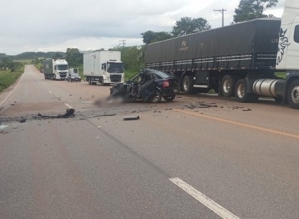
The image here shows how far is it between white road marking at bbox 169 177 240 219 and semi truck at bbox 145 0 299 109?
1099 cm

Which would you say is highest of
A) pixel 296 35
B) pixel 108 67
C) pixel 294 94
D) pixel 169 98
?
pixel 296 35

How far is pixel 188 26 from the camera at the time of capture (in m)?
89.8

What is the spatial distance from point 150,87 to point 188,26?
2857 inches

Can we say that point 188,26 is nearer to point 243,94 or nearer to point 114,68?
point 114,68

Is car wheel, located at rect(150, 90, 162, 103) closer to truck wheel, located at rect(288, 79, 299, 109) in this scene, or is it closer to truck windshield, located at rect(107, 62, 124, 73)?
truck wheel, located at rect(288, 79, 299, 109)

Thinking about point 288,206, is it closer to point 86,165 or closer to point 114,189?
point 114,189

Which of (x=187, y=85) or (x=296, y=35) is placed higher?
(x=296, y=35)

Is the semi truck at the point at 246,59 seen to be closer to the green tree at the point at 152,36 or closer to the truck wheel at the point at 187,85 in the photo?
the truck wheel at the point at 187,85

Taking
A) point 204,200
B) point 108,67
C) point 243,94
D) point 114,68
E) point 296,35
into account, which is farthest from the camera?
point 114,68

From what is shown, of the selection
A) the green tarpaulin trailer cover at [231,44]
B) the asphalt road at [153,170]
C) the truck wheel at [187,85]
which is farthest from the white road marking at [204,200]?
the truck wheel at [187,85]

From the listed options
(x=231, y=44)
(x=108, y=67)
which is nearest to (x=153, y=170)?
(x=231, y=44)

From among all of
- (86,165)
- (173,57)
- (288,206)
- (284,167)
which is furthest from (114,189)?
(173,57)

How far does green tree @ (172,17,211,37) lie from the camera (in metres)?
89.1

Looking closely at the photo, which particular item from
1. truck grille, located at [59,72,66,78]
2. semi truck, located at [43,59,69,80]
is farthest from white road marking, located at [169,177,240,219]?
truck grille, located at [59,72,66,78]
